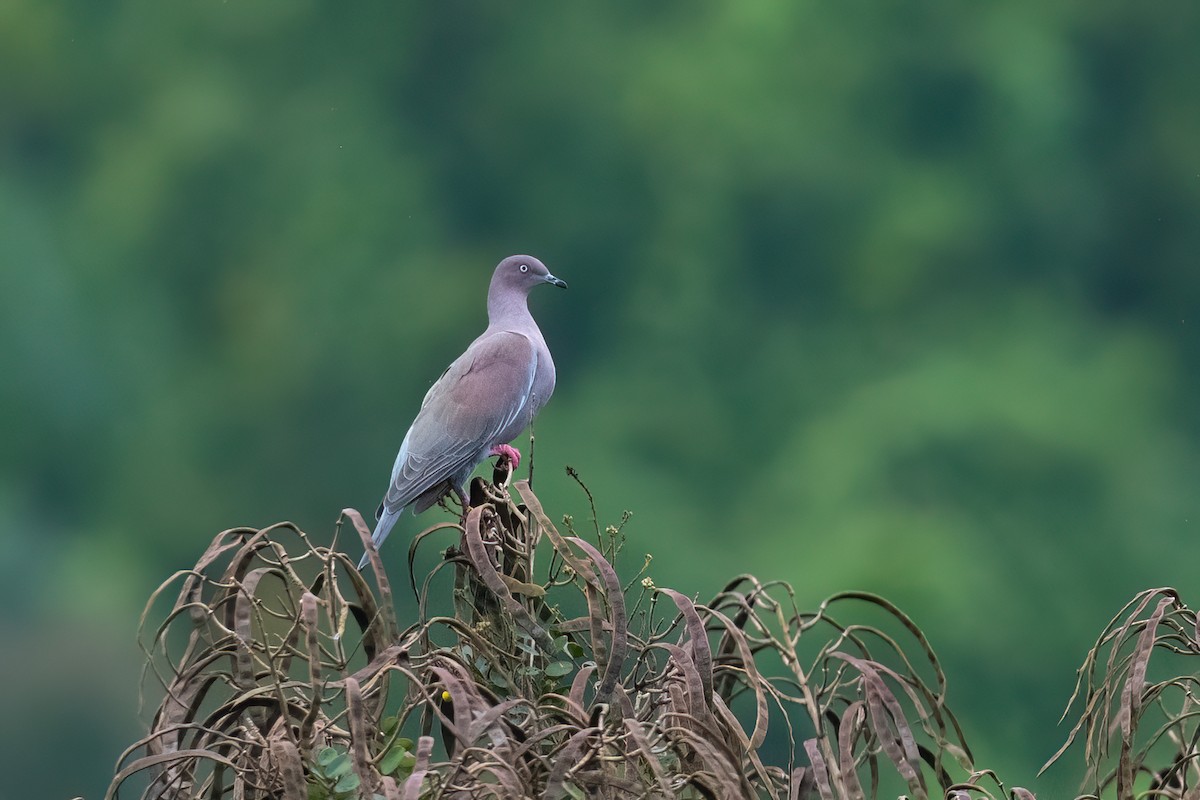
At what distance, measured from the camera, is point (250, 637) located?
1.09m

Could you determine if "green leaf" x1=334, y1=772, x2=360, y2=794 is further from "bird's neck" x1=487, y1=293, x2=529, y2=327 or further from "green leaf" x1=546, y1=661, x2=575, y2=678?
"bird's neck" x1=487, y1=293, x2=529, y2=327

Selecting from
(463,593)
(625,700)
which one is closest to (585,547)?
(625,700)

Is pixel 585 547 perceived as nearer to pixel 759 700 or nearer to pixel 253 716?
pixel 759 700

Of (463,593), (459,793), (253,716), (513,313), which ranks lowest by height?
(459,793)

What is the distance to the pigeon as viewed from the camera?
258 cm

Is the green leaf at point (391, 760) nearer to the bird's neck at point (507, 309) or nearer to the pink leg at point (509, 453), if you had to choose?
the pink leg at point (509, 453)

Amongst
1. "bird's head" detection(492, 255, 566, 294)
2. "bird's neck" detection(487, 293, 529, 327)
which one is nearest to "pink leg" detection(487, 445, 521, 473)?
"bird's neck" detection(487, 293, 529, 327)

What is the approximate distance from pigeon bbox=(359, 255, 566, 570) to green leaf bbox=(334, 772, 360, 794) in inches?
58.4

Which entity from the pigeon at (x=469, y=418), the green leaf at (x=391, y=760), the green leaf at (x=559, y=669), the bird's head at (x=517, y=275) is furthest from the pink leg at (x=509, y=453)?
the green leaf at (x=391, y=760)

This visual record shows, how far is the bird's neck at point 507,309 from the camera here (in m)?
3.04

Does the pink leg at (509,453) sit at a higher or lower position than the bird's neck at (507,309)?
lower

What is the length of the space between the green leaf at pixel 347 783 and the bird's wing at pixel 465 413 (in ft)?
5.05

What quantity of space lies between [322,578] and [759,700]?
0.41 m

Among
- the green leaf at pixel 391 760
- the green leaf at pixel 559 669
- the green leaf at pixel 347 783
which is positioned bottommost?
the green leaf at pixel 347 783
